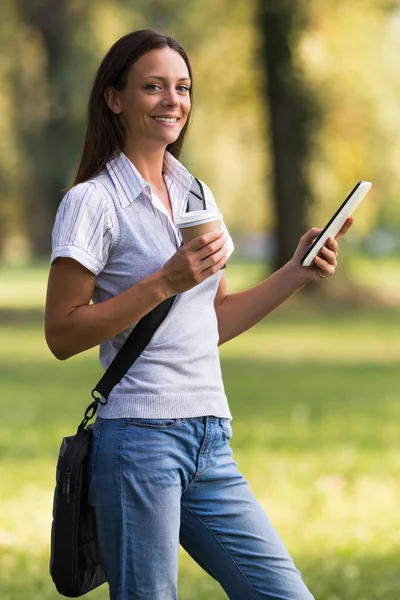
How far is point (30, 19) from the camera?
30.8 metres

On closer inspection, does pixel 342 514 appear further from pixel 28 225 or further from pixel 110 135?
pixel 28 225

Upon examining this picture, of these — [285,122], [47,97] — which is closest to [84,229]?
[285,122]

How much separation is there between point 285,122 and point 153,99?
1889 cm

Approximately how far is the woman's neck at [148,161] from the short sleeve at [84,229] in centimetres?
21

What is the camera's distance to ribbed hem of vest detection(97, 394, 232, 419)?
3.19 metres

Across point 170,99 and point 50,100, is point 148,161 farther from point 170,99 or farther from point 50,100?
point 50,100

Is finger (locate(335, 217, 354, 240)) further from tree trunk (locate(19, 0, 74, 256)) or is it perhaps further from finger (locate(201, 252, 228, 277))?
tree trunk (locate(19, 0, 74, 256))

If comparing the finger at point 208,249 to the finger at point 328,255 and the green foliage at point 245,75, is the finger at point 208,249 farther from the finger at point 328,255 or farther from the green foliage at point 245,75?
the green foliage at point 245,75

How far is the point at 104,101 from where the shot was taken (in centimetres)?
340

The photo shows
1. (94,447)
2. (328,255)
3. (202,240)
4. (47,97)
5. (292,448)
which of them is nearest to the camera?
(202,240)

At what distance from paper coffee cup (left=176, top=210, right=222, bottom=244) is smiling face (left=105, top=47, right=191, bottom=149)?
0.40 meters

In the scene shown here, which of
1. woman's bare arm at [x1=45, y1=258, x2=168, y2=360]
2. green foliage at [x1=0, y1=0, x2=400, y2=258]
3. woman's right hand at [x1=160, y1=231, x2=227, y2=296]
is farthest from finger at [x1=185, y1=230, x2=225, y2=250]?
green foliage at [x1=0, y1=0, x2=400, y2=258]

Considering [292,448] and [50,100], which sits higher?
[50,100]

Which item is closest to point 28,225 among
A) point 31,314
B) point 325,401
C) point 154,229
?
point 31,314
